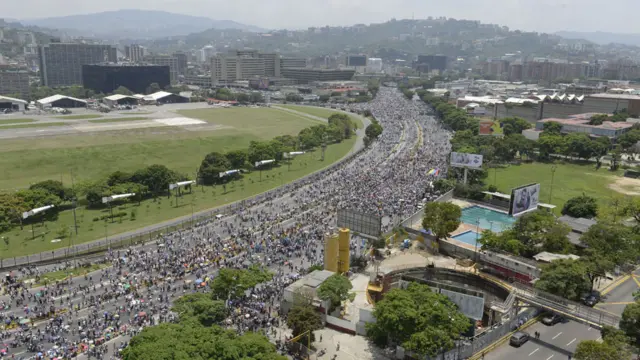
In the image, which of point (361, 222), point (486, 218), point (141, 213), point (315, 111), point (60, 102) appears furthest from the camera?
point (315, 111)

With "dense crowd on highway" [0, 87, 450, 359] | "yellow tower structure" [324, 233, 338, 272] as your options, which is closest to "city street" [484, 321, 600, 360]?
"yellow tower structure" [324, 233, 338, 272]

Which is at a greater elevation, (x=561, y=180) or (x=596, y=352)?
(x=596, y=352)

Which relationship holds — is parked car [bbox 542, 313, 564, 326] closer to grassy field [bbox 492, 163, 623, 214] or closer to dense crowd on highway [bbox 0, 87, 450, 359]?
dense crowd on highway [bbox 0, 87, 450, 359]

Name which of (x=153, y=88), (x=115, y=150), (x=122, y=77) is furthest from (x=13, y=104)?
(x=115, y=150)

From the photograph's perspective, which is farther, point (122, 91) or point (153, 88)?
point (153, 88)

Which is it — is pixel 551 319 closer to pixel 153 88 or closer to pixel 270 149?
pixel 270 149

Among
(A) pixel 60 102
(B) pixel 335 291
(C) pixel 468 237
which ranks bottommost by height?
(C) pixel 468 237
